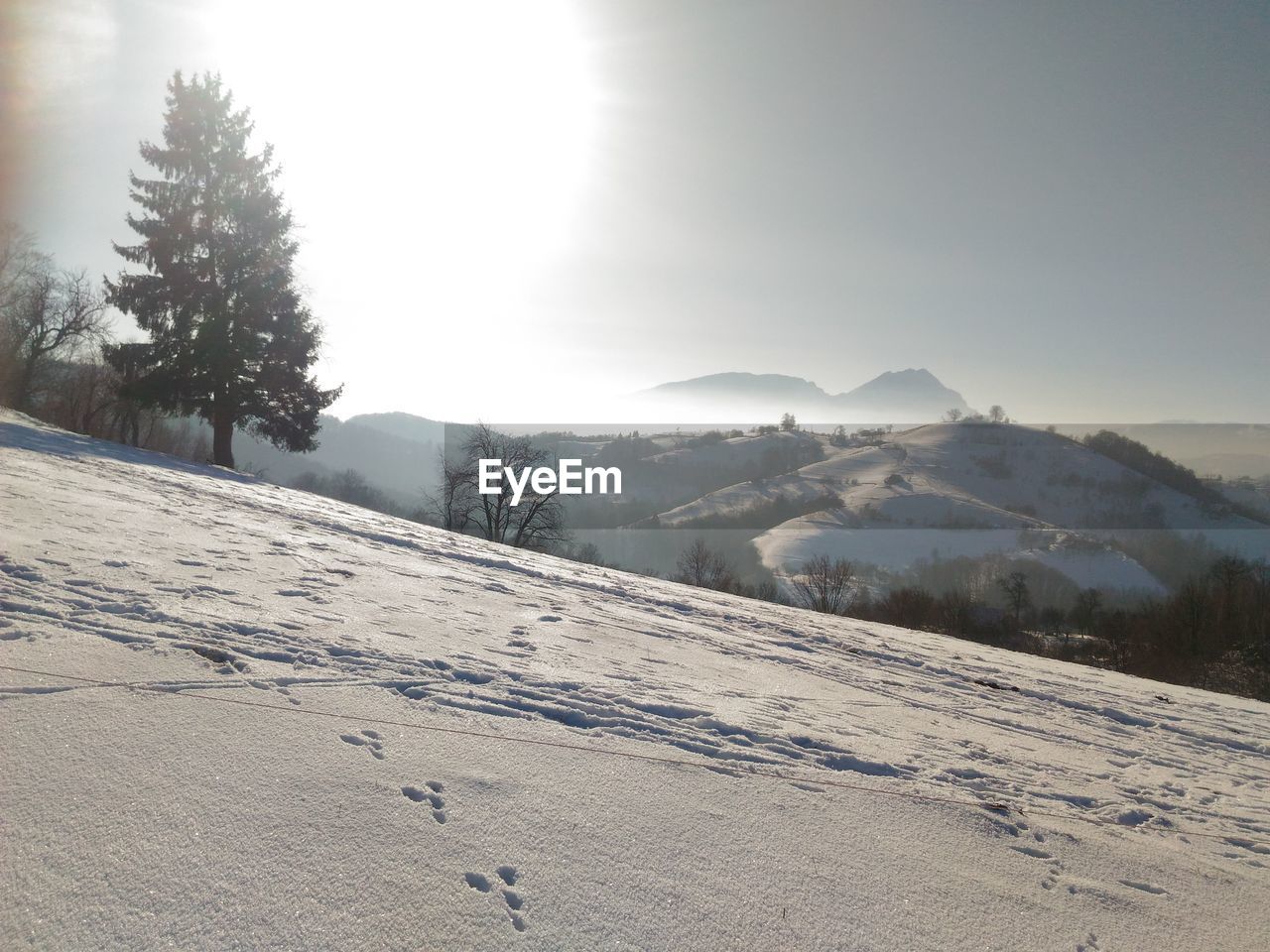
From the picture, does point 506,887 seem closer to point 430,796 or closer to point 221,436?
point 430,796

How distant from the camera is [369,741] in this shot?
9.59ft

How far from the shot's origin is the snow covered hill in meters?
1.93

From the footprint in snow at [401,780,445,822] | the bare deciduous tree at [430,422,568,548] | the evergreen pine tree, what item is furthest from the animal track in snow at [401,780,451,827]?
the bare deciduous tree at [430,422,568,548]

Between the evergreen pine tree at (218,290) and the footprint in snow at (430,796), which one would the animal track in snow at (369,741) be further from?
the evergreen pine tree at (218,290)

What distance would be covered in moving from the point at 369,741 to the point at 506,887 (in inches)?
47.6

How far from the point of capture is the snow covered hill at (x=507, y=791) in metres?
1.93

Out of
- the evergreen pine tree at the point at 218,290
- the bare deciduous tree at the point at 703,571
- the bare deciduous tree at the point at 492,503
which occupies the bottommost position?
the bare deciduous tree at the point at 703,571

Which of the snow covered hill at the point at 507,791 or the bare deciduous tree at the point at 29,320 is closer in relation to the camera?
the snow covered hill at the point at 507,791

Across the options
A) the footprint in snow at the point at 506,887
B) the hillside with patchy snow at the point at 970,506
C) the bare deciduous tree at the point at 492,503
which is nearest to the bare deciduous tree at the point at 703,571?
the bare deciduous tree at the point at 492,503

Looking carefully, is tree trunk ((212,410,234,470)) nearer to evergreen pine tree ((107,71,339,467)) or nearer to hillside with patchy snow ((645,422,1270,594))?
evergreen pine tree ((107,71,339,467))

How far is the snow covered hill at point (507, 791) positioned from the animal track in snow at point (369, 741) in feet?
0.05

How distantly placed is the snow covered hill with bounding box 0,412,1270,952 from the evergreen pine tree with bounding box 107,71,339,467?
53.9ft

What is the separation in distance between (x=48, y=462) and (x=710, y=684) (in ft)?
35.8

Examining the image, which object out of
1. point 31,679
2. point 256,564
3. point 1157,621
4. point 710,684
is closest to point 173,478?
point 256,564
